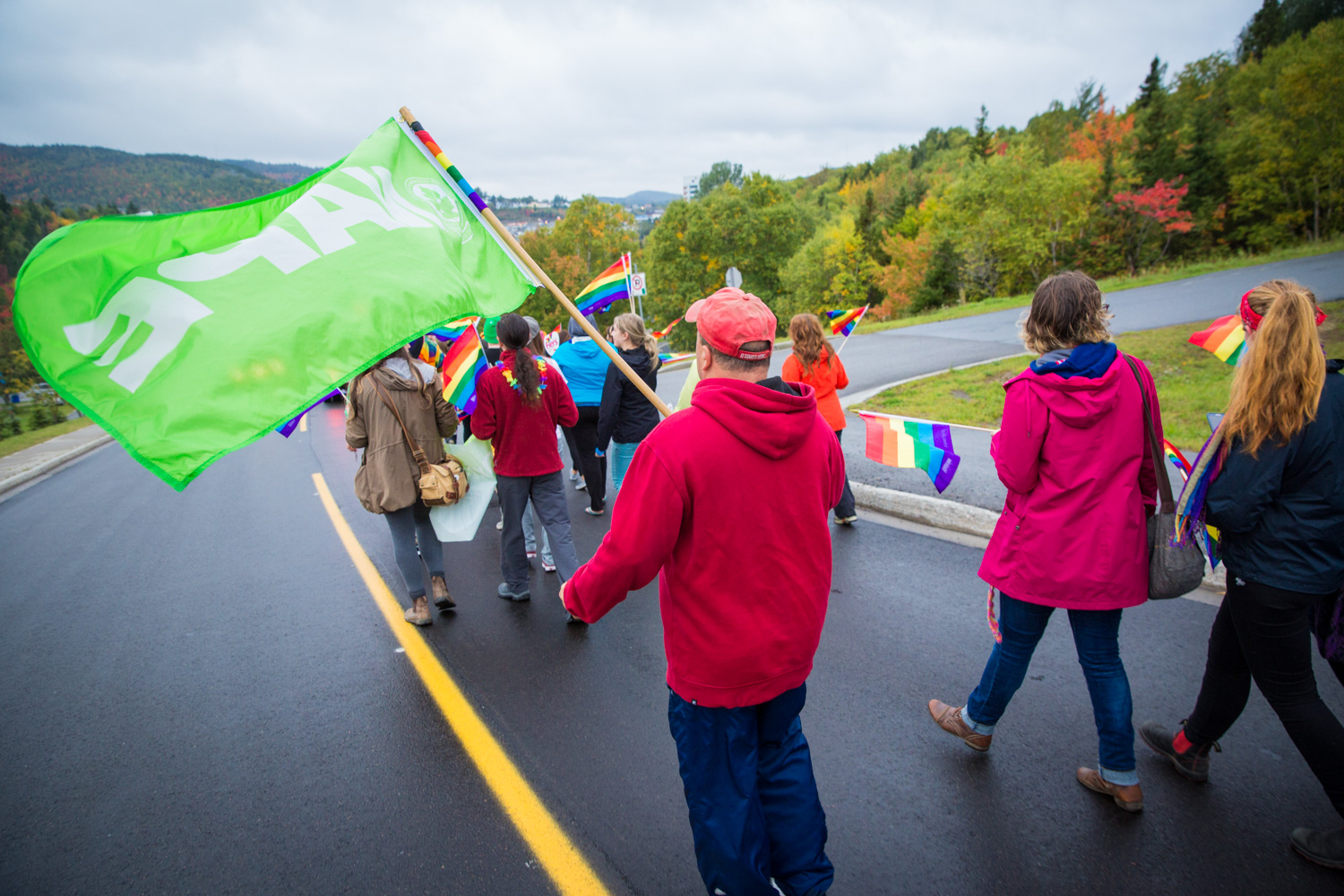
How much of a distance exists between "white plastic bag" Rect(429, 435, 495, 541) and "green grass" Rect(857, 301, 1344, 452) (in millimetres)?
5464

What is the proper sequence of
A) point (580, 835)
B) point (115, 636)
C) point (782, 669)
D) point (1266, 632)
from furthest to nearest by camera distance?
1. point (115, 636)
2. point (580, 835)
3. point (1266, 632)
4. point (782, 669)

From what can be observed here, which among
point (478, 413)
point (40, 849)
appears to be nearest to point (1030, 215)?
point (478, 413)

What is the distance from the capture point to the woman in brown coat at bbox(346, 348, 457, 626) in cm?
406

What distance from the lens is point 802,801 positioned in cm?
188

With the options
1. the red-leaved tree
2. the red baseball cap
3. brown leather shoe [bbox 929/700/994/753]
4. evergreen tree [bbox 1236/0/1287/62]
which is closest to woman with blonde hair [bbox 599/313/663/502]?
brown leather shoe [bbox 929/700/994/753]

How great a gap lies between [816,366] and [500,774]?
3.75 meters

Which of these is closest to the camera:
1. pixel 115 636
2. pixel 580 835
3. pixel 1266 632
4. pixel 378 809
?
pixel 1266 632

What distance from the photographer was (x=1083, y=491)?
7.73 feet

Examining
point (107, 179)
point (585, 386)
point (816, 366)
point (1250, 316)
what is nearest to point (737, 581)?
point (1250, 316)

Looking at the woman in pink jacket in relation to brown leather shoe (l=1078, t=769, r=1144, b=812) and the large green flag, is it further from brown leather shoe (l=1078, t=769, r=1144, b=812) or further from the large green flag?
the large green flag

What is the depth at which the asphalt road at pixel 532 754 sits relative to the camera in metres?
2.41

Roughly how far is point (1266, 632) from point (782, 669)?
183 centimetres

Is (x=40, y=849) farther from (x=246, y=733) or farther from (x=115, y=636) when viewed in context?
(x=115, y=636)

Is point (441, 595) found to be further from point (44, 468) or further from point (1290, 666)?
point (44, 468)
